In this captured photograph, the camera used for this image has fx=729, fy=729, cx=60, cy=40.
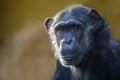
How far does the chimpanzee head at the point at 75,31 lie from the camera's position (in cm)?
578

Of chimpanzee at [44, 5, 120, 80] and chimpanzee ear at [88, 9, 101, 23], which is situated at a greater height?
chimpanzee ear at [88, 9, 101, 23]

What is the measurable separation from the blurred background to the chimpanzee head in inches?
89.4

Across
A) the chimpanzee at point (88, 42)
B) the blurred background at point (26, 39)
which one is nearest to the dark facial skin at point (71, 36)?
the chimpanzee at point (88, 42)

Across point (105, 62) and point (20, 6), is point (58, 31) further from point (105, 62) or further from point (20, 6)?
point (20, 6)

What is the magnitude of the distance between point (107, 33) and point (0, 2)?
9.89 feet

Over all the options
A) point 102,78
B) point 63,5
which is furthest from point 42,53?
A: point 102,78

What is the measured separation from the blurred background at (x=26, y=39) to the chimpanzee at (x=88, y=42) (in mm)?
2268

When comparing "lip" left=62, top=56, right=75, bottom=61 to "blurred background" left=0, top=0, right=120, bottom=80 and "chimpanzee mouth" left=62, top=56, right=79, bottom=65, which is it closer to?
"chimpanzee mouth" left=62, top=56, right=79, bottom=65

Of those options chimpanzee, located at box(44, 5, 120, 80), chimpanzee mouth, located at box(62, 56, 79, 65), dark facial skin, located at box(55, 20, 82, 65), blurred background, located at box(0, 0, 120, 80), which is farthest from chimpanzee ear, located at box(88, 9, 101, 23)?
blurred background, located at box(0, 0, 120, 80)

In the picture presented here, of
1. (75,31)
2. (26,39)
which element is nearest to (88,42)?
(75,31)

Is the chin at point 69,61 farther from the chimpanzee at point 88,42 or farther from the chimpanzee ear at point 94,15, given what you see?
the chimpanzee ear at point 94,15

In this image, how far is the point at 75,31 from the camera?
5.86 meters

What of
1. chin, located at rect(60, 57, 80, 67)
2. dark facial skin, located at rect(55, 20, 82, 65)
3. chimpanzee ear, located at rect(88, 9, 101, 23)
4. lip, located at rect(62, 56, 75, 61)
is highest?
chimpanzee ear, located at rect(88, 9, 101, 23)

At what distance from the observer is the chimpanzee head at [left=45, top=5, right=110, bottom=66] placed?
5.78 metres
